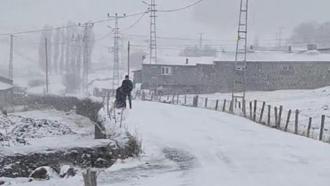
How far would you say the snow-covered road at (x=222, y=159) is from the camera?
1109cm

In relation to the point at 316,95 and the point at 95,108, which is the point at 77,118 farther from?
the point at 316,95

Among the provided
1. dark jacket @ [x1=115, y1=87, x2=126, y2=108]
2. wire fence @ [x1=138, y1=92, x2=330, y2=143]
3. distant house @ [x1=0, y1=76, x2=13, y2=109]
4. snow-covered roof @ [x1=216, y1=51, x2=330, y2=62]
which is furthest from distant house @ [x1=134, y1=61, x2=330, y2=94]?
dark jacket @ [x1=115, y1=87, x2=126, y2=108]

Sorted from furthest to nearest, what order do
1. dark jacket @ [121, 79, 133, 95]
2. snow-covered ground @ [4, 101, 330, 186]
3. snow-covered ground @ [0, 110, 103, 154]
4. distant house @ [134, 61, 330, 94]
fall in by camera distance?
1. distant house @ [134, 61, 330, 94]
2. dark jacket @ [121, 79, 133, 95]
3. snow-covered ground @ [0, 110, 103, 154]
4. snow-covered ground @ [4, 101, 330, 186]

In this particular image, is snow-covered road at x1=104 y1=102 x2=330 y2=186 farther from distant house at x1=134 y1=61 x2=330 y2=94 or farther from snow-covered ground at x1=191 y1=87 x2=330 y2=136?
distant house at x1=134 y1=61 x2=330 y2=94

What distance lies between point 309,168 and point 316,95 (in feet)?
130

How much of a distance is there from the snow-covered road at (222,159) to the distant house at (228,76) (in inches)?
1743

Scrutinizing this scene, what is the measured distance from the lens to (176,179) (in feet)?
36.8

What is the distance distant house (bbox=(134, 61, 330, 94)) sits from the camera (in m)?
62.5

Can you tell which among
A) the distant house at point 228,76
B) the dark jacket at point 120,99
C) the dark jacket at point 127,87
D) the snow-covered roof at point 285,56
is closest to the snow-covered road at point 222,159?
the dark jacket at point 120,99

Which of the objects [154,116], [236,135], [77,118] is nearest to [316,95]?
[77,118]

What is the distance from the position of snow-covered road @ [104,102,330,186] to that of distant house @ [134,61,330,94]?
44266mm

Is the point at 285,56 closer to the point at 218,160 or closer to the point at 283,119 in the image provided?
the point at 283,119

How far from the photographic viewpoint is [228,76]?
6525 centimetres

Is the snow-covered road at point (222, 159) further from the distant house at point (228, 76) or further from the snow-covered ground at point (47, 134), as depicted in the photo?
the distant house at point (228, 76)
